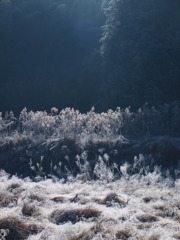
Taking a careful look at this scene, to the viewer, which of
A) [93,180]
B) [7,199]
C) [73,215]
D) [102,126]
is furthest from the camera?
[102,126]

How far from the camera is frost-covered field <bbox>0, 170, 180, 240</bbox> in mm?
4168

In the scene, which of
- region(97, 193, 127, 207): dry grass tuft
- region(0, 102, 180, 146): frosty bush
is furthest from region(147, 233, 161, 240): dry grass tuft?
region(0, 102, 180, 146): frosty bush

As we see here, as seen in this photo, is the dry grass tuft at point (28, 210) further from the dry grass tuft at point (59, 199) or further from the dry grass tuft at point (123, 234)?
the dry grass tuft at point (123, 234)

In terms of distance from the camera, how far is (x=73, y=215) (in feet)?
16.0

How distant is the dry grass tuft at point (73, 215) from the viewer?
4775 mm

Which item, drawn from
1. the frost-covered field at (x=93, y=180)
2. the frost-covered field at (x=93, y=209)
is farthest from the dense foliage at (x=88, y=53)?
the frost-covered field at (x=93, y=209)

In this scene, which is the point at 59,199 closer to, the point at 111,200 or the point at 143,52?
the point at 111,200

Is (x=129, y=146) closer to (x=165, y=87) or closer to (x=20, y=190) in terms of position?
(x=20, y=190)

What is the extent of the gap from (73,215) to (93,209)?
0.27 metres

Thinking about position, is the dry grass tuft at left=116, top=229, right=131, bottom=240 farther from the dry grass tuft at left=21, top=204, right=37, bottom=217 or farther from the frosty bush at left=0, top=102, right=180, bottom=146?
the frosty bush at left=0, top=102, right=180, bottom=146

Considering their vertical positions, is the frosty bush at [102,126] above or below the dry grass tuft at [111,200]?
above

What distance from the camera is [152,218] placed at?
467cm

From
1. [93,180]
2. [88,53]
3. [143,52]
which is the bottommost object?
[93,180]

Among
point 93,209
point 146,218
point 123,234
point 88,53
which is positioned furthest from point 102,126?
point 88,53
